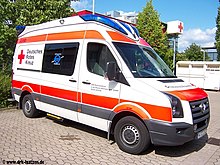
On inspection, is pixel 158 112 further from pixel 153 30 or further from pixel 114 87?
pixel 153 30

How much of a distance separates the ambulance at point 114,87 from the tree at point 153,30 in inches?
576

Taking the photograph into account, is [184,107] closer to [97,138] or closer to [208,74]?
[97,138]

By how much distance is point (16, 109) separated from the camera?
30.2ft

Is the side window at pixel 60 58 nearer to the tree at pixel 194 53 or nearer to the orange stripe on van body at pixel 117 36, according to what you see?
the orange stripe on van body at pixel 117 36

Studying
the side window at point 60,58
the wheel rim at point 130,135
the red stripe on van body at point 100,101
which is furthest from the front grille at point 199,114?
the side window at point 60,58

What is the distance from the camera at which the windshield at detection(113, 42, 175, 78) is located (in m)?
5.15

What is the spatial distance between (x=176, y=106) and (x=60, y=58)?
3.39 m

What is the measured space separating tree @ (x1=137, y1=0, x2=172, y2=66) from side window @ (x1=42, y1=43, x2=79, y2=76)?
14461 millimetres

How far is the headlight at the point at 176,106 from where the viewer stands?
4441 millimetres

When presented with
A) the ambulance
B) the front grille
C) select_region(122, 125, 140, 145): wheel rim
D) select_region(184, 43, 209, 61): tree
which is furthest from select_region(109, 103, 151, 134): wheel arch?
select_region(184, 43, 209, 61): tree

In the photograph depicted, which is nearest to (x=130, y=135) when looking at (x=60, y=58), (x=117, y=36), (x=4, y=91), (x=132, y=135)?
(x=132, y=135)

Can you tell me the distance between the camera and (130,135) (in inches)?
195

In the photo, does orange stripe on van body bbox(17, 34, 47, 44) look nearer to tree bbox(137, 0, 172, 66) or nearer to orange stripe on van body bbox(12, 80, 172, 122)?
orange stripe on van body bbox(12, 80, 172, 122)

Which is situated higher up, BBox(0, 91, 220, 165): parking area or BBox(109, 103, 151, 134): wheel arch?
BBox(109, 103, 151, 134): wheel arch
